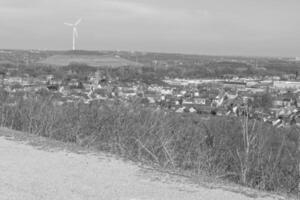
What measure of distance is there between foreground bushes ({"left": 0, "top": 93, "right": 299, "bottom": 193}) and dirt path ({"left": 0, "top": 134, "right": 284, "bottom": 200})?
121 centimetres

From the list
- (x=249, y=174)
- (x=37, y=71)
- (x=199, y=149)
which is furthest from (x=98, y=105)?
(x=37, y=71)

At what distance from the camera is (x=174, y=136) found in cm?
968

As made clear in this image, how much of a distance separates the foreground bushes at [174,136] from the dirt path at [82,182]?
3.97 ft

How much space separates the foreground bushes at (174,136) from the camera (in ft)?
25.2

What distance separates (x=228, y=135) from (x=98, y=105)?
360 centimetres

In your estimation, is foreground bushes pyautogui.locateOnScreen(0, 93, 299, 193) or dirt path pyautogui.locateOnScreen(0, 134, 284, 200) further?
foreground bushes pyautogui.locateOnScreen(0, 93, 299, 193)

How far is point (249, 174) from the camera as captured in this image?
7.59m

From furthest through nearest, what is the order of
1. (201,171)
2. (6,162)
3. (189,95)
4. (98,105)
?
1. (189,95)
2. (98,105)
3. (201,171)
4. (6,162)

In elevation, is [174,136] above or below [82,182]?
below

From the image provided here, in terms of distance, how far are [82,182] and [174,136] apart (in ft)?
12.9

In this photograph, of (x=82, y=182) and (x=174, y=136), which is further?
(x=174, y=136)

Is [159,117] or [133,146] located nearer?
[133,146]

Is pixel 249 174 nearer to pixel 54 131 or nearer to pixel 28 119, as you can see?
pixel 54 131

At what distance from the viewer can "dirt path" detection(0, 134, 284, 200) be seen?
17.9 feet
